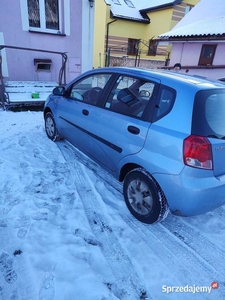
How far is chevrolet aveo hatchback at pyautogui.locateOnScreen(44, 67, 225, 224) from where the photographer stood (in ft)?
6.05

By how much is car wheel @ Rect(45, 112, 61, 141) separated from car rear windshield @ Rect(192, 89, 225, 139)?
3023 mm

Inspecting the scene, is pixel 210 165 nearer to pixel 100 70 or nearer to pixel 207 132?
pixel 207 132

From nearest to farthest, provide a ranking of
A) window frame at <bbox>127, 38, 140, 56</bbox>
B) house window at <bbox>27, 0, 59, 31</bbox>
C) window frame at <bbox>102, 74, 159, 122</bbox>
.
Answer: window frame at <bbox>102, 74, 159, 122</bbox> → house window at <bbox>27, 0, 59, 31</bbox> → window frame at <bbox>127, 38, 140, 56</bbox>

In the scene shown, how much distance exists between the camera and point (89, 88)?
10.9 feet

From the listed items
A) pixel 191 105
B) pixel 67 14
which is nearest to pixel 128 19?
pixel 67 14

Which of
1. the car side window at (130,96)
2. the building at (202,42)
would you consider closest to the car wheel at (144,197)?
the car side window at (130,96)

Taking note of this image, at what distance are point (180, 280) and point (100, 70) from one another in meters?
2.79

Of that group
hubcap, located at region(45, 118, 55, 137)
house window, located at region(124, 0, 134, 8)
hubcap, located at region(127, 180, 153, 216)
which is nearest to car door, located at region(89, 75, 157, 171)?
hubcap, located at region(127, 180, 153, 216)

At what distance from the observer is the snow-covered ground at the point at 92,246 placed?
171 cm

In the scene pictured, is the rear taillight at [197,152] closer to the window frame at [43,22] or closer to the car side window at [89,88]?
the car side window at [89,88]

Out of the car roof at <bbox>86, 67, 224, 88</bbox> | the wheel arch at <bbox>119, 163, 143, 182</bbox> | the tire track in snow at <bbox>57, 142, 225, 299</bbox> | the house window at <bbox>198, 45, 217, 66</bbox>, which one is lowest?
the tire track in snow at <bbox>57, 142, 225, 299</bbox>

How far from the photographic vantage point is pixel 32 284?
1.68 metres

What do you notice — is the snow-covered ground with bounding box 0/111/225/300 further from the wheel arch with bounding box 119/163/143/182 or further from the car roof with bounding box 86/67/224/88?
the car roof with bounding box 86/67/224/88

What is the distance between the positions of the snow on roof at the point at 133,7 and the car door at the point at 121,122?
19308 millimetres
